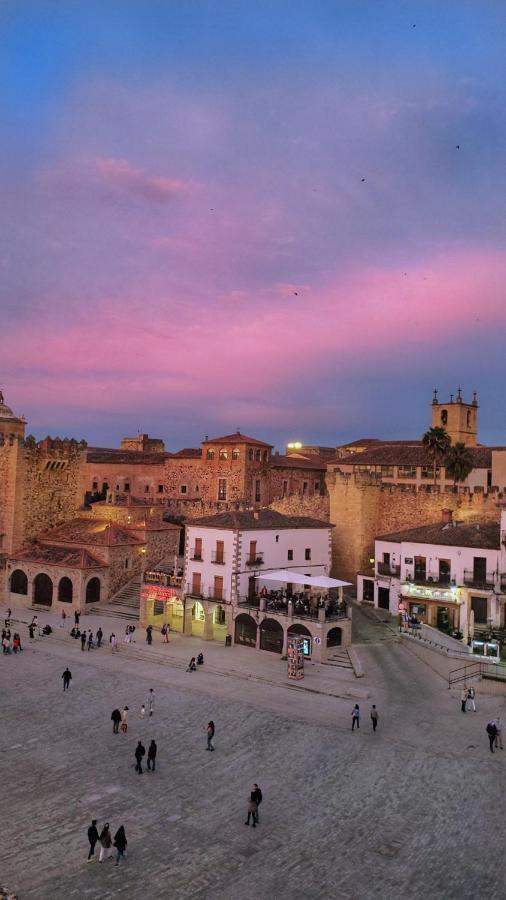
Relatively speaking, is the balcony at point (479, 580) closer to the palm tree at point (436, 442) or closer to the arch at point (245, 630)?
the arch at point (245, 630)

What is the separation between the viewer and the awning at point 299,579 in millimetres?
31814

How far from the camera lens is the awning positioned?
104ft

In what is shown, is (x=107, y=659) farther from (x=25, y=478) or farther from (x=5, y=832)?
(x=25, y=478)

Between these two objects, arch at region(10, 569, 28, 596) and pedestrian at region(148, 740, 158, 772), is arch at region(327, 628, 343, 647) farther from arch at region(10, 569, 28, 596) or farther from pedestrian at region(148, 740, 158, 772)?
arch at region(10, 569, 28, 596)

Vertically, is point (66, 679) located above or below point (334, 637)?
below

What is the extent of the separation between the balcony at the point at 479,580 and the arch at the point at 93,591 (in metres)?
23.0

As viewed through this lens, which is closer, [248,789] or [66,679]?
[248,789]

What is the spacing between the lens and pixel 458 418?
196 ft

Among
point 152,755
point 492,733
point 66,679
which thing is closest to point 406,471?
point 66,679

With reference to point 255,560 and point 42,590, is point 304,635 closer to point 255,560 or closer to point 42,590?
point 255,560

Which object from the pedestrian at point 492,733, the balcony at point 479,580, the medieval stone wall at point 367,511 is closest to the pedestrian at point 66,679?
the pedestrian at point 492,733

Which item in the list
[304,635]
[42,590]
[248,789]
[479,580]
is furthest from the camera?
[42,590]

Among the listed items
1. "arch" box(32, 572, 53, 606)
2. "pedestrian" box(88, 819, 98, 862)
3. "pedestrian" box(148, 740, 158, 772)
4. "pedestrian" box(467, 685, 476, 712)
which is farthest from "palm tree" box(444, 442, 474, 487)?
"pedestrian" box(88, 819, 98, 862)

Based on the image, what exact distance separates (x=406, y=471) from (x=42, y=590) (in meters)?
27.3
